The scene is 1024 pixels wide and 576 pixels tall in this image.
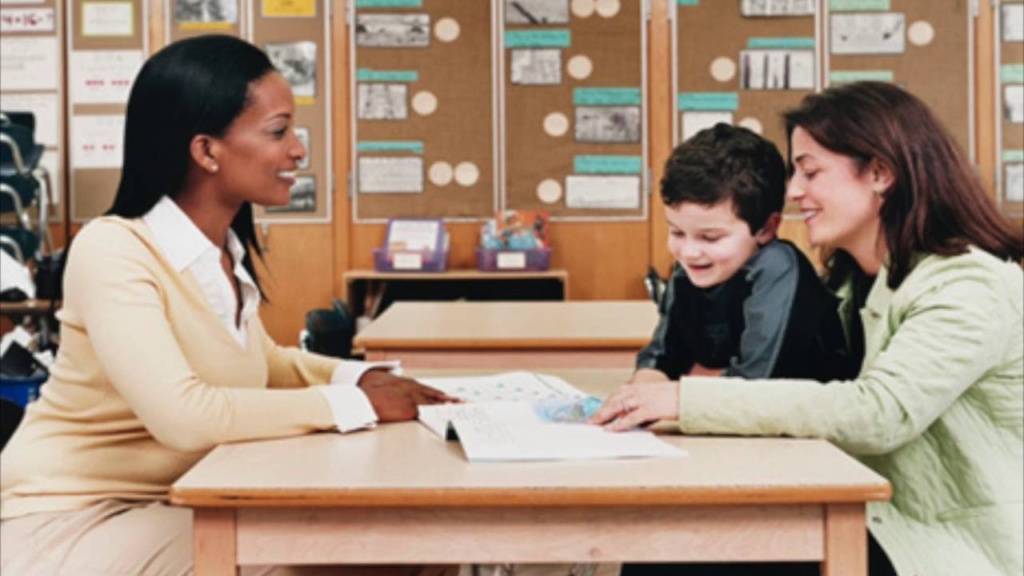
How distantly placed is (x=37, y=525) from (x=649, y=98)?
197 inches

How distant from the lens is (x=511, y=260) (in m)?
6.03

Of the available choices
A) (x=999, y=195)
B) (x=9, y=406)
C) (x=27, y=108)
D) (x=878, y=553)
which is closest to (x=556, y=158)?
(x=999, y=195)

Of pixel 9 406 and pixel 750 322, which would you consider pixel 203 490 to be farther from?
pixel 9 406

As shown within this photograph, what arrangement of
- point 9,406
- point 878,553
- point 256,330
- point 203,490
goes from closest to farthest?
1. point 203,490
2. point 878,553
3. point 256,330
4. point 9,406

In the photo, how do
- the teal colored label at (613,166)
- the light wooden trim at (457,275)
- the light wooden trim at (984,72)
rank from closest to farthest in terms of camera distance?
the light wooden trim at (457,275)
the light wooden trim at (984,72)
the teal colored label at (613,166)

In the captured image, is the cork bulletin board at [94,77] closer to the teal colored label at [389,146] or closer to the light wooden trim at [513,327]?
the teal colored label at [389,146]

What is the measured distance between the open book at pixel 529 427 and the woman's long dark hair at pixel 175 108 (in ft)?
1.82

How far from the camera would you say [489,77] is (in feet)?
20.5


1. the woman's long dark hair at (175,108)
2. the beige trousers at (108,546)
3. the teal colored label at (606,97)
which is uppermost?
the teal colored label at (606,97)

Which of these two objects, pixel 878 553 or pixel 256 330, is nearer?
pixel 878 553

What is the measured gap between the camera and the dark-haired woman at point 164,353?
5.25 ft

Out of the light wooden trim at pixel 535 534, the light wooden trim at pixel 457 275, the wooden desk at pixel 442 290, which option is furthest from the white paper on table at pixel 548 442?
the wooden desk at pixel 442 290

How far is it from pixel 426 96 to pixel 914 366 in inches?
196

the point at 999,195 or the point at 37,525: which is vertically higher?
the point at 999,195
